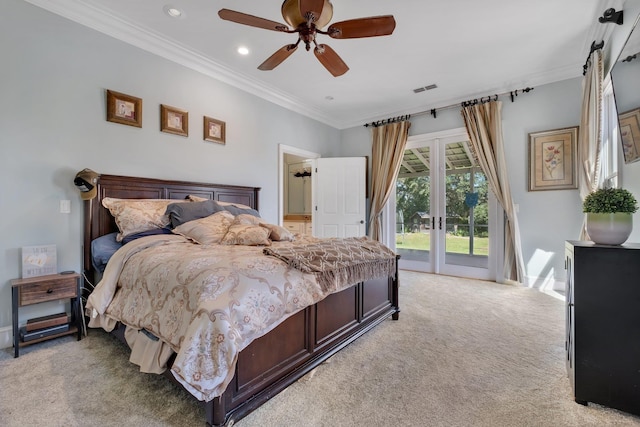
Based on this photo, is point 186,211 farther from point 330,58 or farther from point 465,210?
point 465,210

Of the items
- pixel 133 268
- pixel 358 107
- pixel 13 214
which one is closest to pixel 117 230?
pixel 13 214

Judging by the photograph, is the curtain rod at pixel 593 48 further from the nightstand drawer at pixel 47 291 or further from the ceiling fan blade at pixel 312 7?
the nightstand drawer at pixel 47 291

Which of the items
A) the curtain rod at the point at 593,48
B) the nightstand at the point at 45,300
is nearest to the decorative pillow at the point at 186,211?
the nightstand at the point at 45,300

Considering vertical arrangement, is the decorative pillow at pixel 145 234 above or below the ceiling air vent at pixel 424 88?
below

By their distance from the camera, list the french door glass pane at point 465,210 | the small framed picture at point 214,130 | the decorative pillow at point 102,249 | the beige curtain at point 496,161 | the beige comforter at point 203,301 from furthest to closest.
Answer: the french door glass pane at point 465,210 < the beige curtain at point 496,161 < the small framed picture at point 214,130 < the decorative pillow at point 102,249 < the beige comforter at point 203,301

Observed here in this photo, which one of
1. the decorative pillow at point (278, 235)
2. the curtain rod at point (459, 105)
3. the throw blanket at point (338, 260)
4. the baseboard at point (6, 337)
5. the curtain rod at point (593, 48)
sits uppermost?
the curtain rod at point (593, 48)

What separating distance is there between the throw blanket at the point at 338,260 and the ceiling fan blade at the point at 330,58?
1.62 metres

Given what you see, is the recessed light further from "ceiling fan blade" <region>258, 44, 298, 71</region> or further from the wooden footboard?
the wooden footboard

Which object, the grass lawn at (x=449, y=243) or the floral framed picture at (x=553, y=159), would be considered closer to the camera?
the floral framed picture at (x=553, y=159)

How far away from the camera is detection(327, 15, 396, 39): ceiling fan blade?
77.2 inches

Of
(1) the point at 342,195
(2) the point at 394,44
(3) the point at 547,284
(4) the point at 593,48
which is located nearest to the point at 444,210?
(3) the point at 547,284

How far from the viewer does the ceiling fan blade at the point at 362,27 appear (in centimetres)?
196

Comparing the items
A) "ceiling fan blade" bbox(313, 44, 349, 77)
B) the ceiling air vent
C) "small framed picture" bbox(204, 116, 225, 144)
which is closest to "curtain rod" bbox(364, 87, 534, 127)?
the ceiling air vent

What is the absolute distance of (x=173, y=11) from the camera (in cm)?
262
